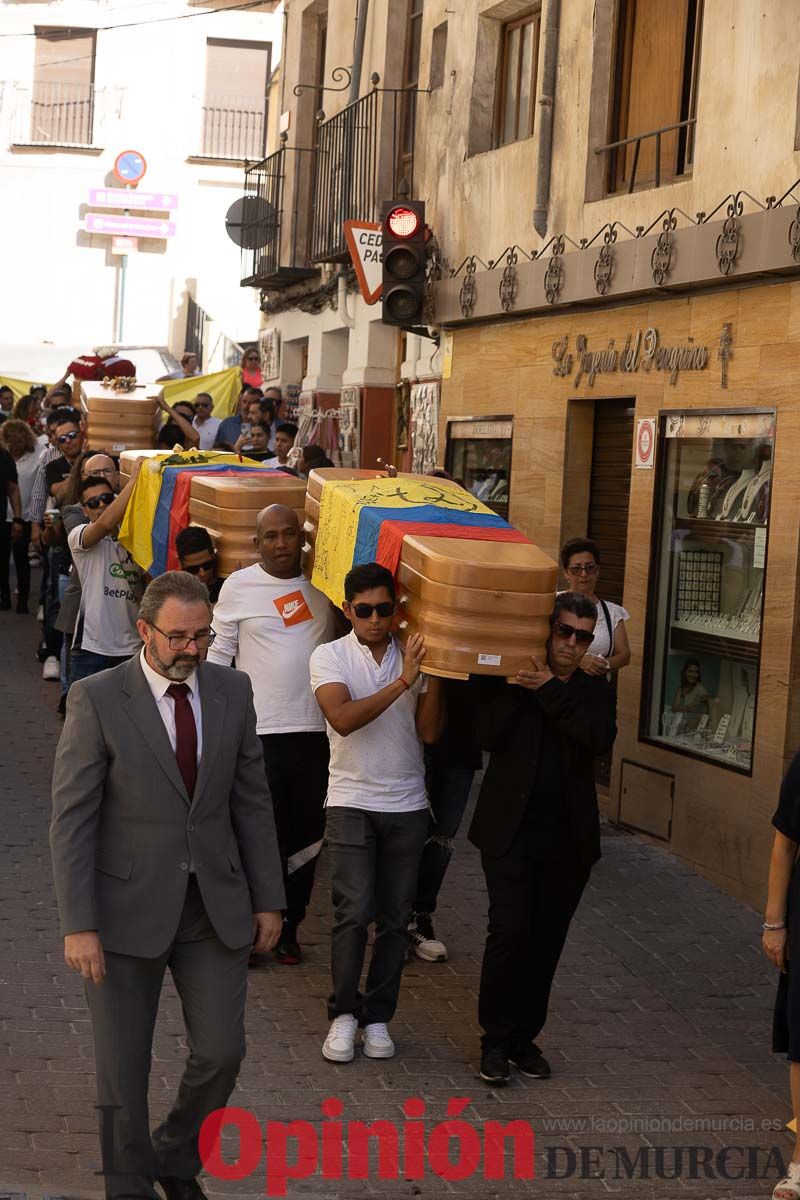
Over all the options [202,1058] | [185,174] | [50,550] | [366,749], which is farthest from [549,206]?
[185,174]

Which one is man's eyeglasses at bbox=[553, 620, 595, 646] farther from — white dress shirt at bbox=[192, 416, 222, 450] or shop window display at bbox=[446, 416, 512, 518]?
white dress shirt at bbox=[192, 416, 222, 450]

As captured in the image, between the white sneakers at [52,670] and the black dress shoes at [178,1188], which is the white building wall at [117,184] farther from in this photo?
the black dress shoes at [178,1188]

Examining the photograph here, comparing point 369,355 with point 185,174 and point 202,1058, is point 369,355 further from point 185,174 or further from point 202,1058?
point 185,174

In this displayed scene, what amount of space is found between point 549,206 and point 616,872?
5.12 meters

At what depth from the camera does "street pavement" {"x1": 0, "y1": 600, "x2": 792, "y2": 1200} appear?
579 cm

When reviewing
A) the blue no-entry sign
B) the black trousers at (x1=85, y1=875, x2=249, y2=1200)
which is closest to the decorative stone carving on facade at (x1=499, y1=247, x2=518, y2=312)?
the black trousers at (x1=85, y1=875, x2=249, y2=1200)

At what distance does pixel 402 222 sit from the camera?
44.8ft

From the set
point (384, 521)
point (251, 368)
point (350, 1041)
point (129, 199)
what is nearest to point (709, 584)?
point (384, 521)

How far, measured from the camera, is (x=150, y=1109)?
6.12m

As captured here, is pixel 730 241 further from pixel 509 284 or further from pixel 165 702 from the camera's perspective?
pixel 165 702

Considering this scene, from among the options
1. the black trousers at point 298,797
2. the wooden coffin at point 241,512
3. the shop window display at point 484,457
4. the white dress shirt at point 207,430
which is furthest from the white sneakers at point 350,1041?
the white dress shirt at point 207,430

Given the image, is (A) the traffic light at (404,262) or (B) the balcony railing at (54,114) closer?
(A) the traffic light at (404,262)

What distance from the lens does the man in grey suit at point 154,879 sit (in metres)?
5.02

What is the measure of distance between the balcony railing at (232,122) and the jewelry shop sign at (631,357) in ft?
98.4
